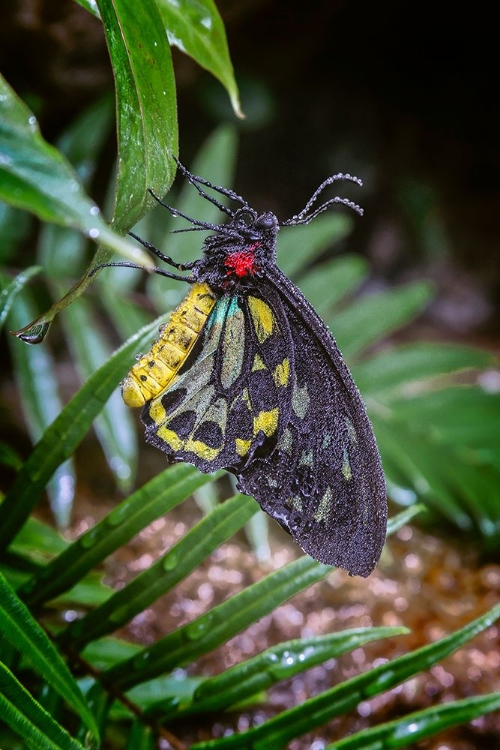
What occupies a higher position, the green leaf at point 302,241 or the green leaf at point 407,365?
the green leaf at point 302,241

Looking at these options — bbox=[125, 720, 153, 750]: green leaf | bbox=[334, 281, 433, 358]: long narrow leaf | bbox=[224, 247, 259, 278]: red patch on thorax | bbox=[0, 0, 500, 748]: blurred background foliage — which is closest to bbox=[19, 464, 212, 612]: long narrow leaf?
bbox=[0, 0, 500, 748]: blurred background foliage

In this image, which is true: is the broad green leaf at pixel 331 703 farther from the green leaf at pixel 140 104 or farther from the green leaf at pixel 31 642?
the green leaf at pixel 140 104

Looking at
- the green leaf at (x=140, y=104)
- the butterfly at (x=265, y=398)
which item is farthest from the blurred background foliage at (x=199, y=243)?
the butterfly at (x=265, y=398)

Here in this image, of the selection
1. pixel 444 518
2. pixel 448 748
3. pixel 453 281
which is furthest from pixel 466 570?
pixel 453 281

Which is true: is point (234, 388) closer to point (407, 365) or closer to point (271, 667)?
point (271, 667)

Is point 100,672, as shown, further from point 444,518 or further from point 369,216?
point 369,216

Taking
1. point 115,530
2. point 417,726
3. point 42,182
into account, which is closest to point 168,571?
point 115,530
